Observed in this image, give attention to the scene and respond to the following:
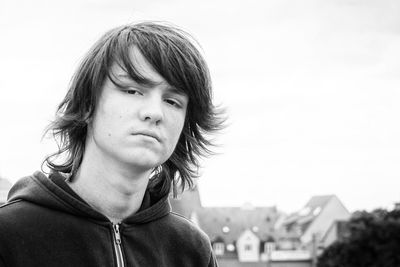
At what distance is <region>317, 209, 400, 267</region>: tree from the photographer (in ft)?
90.5

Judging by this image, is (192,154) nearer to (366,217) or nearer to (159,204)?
(159,204)

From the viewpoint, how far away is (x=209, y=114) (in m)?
2.65

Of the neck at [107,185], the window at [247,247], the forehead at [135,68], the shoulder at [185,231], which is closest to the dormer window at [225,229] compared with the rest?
the window at [247,247]

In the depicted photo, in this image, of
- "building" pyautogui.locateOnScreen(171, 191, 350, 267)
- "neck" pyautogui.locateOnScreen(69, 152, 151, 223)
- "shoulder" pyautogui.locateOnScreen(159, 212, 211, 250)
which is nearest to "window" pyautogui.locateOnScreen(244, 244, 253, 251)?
"building" pyautogui.locateOnScreen(171, 191, 350, 267)

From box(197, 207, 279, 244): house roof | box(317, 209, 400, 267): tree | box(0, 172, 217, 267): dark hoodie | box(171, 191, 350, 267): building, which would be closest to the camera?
box(0, 172, 217, 267): dark hoodie

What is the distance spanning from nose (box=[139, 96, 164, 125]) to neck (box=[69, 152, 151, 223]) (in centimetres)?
18

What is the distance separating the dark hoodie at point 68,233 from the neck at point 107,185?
0.06 metres

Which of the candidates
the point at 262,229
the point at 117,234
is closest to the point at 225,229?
the point at 262,229

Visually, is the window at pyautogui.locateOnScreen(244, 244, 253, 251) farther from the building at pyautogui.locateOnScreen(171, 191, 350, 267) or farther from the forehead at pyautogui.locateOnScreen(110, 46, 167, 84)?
the forehead at pyautogui.locateOnScreen(110, 46, 167, 84)

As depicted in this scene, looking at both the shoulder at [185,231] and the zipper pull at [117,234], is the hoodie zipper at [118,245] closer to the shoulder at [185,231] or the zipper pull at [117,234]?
the zipper pull at [117,234]

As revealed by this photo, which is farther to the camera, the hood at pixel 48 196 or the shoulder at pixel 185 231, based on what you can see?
the shoulder at pixel 185 231

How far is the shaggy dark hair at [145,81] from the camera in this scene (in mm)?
2354

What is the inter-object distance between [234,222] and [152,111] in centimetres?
5301

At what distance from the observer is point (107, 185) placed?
93.0 inches
